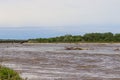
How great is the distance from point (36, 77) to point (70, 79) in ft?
7.04

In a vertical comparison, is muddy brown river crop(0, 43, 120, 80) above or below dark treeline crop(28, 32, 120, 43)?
below

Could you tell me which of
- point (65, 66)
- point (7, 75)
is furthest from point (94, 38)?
point (7, 75)

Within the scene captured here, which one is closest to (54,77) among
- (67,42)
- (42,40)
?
(67,42)

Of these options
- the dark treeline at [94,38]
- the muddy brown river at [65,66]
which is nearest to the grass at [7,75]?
the muddy brown river at [65,66]

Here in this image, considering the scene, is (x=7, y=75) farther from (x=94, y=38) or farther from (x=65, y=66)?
(x=94, y=38)

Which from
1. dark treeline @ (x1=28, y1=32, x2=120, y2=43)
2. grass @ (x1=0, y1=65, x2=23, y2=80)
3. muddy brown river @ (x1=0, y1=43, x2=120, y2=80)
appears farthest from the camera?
dark treeline @ (x1=28, y1=32, x2=120, y2=43)

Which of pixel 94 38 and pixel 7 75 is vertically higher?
pixel 94 38

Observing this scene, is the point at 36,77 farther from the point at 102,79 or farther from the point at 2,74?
the point at 2,74

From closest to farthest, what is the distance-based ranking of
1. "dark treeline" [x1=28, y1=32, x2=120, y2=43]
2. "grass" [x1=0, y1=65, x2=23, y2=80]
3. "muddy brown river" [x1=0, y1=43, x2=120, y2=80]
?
1. "grass" [x1=0, y1=65, x2=23, y2=80]
2. "muddy brown river" [x1=0, y1=43, x2=120, y2=80]
3. "dark treeline" [x1=28, y1=32, x2=120, y2=43]

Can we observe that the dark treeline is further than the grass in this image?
Yes

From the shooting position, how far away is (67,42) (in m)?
161

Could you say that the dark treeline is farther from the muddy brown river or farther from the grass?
the grass

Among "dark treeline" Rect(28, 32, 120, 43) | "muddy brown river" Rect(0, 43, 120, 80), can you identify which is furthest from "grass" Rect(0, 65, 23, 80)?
"dark treeline" Rect(28, 32, 120, 43)

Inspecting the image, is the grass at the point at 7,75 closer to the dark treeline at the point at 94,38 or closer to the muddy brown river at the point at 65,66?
the muddy brown river at the point at 65,66
